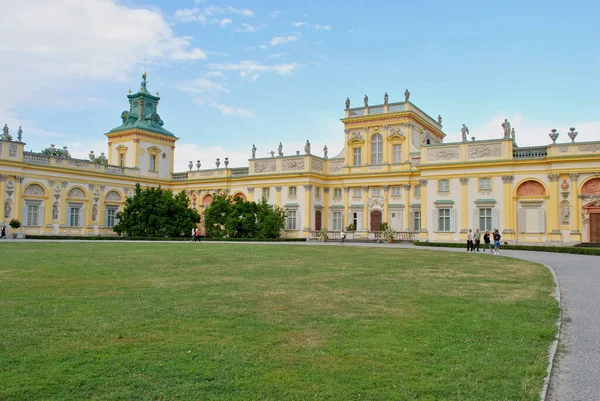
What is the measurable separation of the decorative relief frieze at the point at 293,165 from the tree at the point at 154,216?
408 inches

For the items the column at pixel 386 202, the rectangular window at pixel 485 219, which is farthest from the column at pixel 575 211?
the column at pixel 386 202

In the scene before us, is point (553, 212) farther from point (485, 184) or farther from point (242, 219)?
point (242, 219)

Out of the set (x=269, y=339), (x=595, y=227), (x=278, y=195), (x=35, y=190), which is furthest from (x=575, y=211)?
(x=35, y=190)

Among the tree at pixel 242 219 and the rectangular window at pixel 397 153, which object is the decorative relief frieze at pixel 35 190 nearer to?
the tree at pixel 242 219

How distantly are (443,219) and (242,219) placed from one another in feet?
56.2

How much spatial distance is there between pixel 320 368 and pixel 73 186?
151 feet

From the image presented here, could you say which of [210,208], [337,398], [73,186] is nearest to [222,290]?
[337,398]

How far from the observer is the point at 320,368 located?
5.65 meters

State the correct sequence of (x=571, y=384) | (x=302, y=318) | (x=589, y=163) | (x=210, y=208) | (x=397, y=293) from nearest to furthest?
(x=571, y=384) < (x=302, y=318) < (x=397, y=293) < (x=589, y=163) < (x=210, y=208)

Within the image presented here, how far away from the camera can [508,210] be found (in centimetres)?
3753

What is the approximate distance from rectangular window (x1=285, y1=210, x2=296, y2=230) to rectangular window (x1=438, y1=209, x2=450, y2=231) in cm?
1400

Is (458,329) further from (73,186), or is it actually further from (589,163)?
(73,186)

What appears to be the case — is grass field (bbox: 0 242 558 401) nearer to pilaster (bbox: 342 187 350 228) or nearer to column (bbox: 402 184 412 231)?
column (bbox: 402 184 412 231)

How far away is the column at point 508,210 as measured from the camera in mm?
37375
